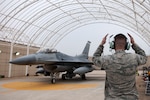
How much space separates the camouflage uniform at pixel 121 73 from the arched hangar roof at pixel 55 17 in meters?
18.6

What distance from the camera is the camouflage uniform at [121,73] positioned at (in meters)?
2.87

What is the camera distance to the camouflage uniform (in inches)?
113

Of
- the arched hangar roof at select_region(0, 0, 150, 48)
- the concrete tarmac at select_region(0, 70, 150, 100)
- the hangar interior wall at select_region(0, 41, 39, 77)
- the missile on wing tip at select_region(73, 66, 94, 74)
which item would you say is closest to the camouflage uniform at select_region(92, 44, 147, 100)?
the concrete tarmac at select_region(0, 70, 150, 100)

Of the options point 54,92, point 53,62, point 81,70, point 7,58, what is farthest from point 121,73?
point 7,58

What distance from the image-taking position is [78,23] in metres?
39.8

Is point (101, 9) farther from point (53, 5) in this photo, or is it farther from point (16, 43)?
point (16, 43)

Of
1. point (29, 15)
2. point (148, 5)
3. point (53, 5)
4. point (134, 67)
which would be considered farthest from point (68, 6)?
point (134, 67)

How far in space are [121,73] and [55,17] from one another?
31296mm

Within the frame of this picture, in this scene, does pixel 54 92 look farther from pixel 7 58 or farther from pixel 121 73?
pixel 7 58

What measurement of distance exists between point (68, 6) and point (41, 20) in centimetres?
451

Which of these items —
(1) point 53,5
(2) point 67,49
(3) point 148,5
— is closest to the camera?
(3) point 148,5

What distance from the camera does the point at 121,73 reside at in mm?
2924

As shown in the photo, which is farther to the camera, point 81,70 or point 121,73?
point 81,70

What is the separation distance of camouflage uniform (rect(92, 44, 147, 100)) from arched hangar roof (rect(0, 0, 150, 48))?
1856cm
